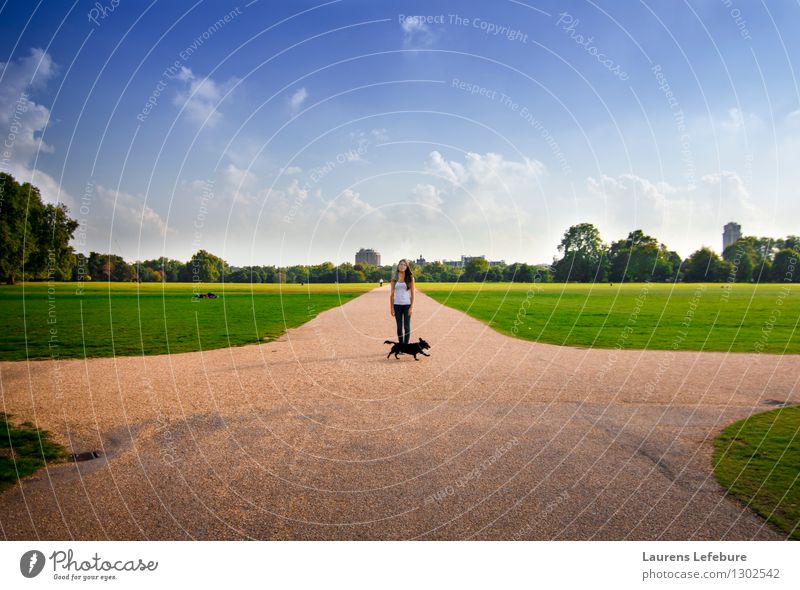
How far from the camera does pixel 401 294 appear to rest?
1501cm

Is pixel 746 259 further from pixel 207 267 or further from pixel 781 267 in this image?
pixel 207 267

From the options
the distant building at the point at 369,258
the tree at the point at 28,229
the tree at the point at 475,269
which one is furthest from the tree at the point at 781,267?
the tree at the point at 28,229

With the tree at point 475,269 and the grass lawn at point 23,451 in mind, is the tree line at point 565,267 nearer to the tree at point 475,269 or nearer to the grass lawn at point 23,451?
the tree at point 475,269

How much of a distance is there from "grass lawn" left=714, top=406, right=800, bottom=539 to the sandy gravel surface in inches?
8.8

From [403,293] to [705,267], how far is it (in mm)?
111348

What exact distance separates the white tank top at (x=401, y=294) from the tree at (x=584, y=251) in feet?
332

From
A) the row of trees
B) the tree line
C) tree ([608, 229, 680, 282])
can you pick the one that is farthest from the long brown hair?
tree ([608, 229, 680, 282])

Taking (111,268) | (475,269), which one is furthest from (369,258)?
(111,268)

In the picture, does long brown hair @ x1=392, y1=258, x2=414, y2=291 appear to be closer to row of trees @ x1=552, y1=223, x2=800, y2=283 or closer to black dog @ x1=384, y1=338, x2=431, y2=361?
black dog @ x1=384, y1=338, x2=431, y2=361

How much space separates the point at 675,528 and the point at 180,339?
795 inches

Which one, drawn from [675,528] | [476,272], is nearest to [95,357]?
[675,528]

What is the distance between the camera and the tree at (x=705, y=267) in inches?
3910

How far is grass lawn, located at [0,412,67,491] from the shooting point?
618cm

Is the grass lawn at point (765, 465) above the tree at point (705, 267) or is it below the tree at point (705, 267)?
below
